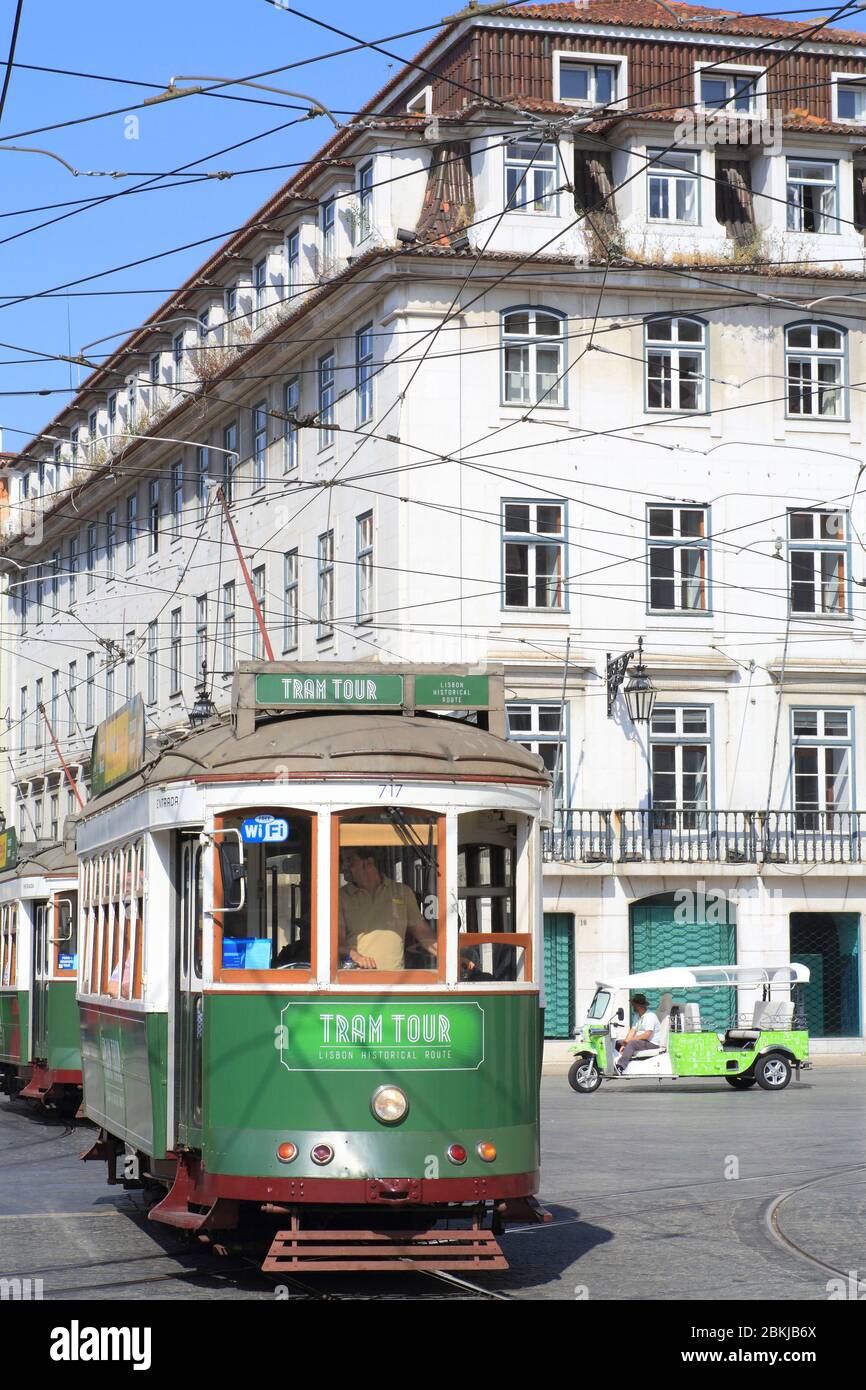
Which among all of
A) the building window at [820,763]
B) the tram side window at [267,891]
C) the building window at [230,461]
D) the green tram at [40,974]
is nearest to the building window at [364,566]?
the building window at [230,461]

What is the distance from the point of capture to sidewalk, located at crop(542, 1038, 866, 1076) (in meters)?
38.5

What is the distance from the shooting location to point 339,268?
131 feet

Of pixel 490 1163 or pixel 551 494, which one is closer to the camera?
pixel 490 1163

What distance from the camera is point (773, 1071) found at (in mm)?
31281

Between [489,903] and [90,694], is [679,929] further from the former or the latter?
[489,903]

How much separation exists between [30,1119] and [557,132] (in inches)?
534

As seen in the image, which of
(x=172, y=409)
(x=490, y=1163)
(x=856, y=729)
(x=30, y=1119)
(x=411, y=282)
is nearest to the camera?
(x=490, y=1163)

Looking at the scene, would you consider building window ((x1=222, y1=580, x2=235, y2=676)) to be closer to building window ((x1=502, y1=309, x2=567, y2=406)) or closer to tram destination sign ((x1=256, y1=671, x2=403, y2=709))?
building window ((x1=502, y1=309, x2=567, y2=406))

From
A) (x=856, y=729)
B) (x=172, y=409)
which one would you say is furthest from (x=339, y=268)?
(x=856, y=729)

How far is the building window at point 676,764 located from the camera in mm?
39438

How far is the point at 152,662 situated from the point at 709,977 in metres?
21.3

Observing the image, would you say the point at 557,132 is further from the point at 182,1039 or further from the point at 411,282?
the point at 411,282

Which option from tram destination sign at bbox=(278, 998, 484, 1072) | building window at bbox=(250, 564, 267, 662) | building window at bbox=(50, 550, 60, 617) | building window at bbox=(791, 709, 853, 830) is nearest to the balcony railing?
building window at bbox=(791, 709, 853, 830)
